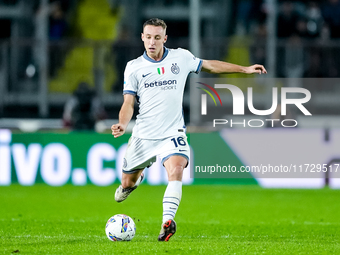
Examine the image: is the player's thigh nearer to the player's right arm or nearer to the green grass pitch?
the player's right arm

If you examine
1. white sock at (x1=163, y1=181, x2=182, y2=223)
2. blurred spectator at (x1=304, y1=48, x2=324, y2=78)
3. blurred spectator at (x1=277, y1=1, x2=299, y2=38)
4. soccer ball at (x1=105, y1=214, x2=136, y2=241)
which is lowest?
soccer ball at (x1=105, y1=214, x2=136, y2=241)

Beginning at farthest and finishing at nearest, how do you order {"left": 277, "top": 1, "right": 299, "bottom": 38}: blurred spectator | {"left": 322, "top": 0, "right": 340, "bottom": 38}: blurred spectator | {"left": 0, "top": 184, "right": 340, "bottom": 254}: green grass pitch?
1. {"left": 322, "top": 0, "right": 340, "bottom": 38}: blurred spectator
2. {"left": 277, "top": 1, "right": 299, "bottom": 38}: blurred spectator
3. {"left": 0, "top": 184, "right": 340, "bottom": 254}: green grass pitch

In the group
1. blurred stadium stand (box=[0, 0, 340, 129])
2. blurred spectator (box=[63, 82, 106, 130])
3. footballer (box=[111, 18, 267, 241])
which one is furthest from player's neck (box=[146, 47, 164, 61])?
blurred spectator (box=[63, 82, 106, 130])

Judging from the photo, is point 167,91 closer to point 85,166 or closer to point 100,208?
point 100,208

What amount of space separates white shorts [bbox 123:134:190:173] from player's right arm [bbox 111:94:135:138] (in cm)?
52

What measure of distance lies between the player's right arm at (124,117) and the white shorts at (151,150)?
0.52 m

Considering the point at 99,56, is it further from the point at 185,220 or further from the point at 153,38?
the point at 153,38

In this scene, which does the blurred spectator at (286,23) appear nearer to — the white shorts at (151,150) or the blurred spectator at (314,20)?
the blurred spectator at (314,20)

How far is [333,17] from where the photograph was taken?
1639cm

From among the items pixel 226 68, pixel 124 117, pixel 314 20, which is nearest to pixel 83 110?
pixel 314 20

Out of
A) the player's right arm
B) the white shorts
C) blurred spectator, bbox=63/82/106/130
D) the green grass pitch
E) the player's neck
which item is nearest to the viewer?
the player's right arm

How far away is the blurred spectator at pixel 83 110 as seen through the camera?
587 inches

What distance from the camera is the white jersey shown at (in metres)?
7.44

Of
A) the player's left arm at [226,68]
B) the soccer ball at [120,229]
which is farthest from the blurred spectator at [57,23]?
the soccer ball at [120,229]
